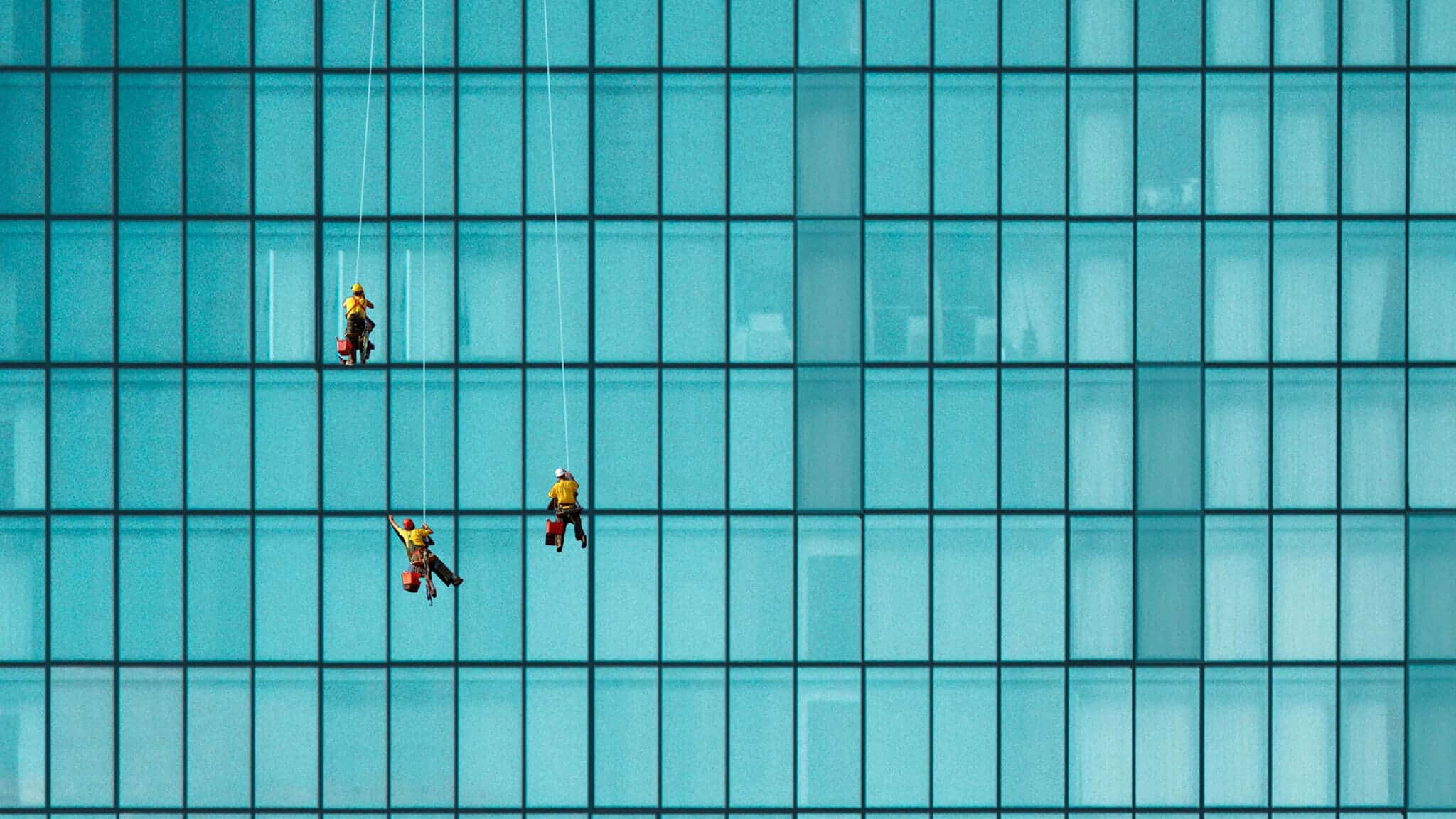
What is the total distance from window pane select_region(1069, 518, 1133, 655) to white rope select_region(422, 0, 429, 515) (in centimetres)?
976

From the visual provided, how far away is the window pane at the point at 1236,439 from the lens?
65.2 feet

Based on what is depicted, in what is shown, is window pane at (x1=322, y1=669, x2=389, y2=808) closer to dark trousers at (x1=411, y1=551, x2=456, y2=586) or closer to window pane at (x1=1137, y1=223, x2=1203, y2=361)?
dark trousers at (x1=411, y1=551, x2=456, y2=586)

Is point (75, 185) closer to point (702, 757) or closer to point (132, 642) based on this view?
point (132, 642)

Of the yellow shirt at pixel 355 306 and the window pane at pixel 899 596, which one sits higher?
the yellow shirt at pixel 355 306

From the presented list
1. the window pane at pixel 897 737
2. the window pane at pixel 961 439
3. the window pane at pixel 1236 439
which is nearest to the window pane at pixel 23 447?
the window pane at pixel 897 737

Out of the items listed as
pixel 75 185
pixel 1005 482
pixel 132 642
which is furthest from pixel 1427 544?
pixel 75 185

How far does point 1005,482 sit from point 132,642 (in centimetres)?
1334

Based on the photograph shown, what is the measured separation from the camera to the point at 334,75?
19844 mm

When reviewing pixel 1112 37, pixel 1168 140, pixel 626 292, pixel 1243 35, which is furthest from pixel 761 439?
pixel 1243 35

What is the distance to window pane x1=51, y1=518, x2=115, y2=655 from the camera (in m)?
19.8

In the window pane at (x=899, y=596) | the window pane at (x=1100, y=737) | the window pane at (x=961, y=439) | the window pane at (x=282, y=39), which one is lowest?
the window pane at (x=1100, y=737)

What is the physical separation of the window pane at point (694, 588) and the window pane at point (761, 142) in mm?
4869

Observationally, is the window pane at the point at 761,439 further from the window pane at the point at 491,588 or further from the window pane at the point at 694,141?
the window pane at the point at 491,588

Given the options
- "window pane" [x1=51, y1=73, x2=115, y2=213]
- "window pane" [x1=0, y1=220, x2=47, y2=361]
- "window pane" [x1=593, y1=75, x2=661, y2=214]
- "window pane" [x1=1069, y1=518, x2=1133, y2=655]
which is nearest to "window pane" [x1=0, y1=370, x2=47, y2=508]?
"window pane" [x1=0, y1=220, x2=47, y2=361]
